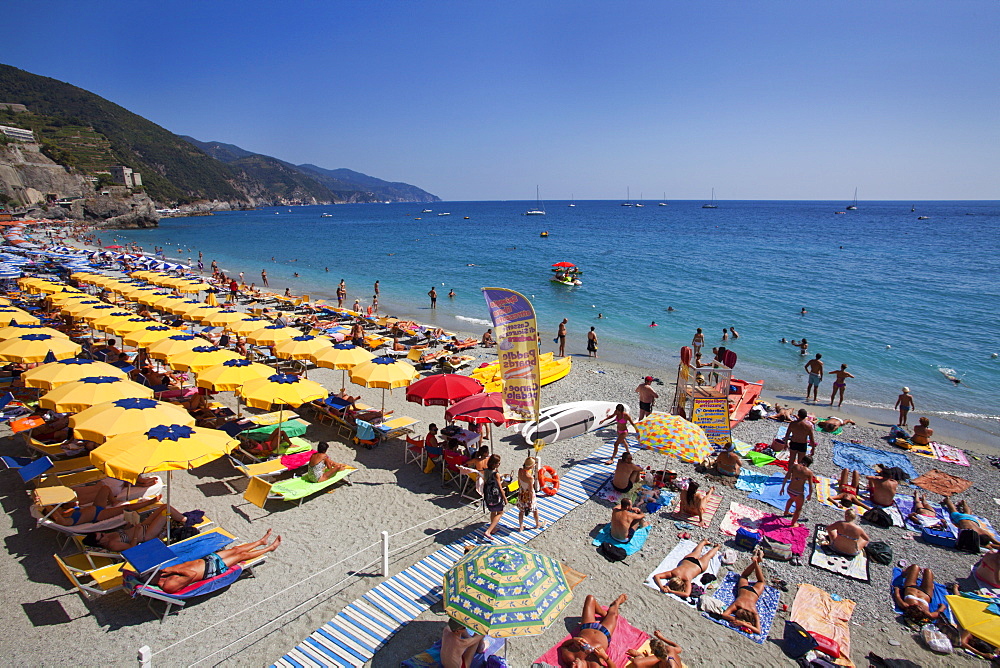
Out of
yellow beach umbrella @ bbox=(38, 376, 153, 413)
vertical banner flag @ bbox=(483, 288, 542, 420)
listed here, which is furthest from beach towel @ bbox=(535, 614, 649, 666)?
yellow beach umbrella @ bbox=(38, 376, 153, 413)

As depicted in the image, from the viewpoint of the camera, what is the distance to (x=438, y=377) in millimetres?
9836

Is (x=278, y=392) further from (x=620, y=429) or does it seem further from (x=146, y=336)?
(x=620, y=429)

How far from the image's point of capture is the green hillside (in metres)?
121

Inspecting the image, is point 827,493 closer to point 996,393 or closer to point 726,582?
point 726,582

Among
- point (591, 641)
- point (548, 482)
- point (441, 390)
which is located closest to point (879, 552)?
point (548, 482)

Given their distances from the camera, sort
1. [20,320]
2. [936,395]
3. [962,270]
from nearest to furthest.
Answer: [20,320] < [936,395] < [962,270]

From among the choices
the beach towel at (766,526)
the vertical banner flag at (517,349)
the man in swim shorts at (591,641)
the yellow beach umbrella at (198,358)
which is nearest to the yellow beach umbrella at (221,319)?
the yellow beach umbrella at (198,358)

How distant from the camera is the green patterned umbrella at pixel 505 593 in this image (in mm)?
4418

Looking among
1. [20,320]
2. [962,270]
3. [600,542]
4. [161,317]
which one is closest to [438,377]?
[600,542]

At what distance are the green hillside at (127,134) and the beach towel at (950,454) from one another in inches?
5343

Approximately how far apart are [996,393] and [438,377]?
1978cm

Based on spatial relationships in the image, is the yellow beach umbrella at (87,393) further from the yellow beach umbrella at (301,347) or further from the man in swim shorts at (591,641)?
the man in swim shorts at (591,641)

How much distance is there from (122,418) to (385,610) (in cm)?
A: 446

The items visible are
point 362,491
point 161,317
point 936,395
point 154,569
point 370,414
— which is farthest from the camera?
point 161,317
